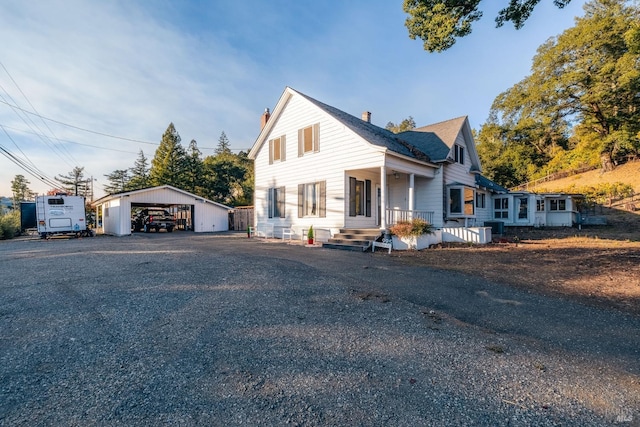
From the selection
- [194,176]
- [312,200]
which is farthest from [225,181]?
[312,200]

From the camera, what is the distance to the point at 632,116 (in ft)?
87.2

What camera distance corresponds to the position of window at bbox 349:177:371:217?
1295 centimetres

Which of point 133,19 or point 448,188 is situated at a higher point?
point 133,19

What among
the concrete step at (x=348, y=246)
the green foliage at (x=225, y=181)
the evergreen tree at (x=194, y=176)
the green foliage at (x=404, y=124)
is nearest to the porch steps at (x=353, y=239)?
the concrete step at (x=348, y=246)

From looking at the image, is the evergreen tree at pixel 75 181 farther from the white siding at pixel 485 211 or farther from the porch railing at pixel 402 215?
the white siding at pixel 485 211

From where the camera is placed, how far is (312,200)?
13.7 meters

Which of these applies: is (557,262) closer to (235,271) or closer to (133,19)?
(235,271)

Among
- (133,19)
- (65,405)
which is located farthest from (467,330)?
(133,19)

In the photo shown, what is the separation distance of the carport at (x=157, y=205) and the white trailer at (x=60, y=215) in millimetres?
2210

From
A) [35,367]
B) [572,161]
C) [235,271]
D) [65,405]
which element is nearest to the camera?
[65,405]

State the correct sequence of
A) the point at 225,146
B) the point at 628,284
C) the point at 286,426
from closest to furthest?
the point at 286,426 < the point at 628,284 < the point at 225,146

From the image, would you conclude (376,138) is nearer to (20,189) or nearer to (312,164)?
(312,164)

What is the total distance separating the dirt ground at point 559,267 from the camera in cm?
531

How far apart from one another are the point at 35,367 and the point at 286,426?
2.53m
